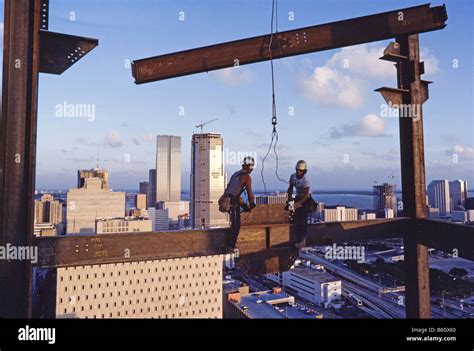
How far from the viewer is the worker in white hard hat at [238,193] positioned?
4219 mm

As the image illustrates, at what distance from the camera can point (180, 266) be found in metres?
70.9

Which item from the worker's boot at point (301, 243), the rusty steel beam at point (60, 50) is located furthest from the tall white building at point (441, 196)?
the rusty steel beam at point (60, 50)

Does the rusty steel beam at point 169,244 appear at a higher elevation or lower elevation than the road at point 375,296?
higher

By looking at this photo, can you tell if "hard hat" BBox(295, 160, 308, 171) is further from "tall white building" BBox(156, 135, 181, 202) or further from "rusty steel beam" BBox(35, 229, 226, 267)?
"tall white building" BBox(156, 135, 181, 202)

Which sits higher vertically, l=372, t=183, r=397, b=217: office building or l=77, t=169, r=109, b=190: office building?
l=77, t=169, r=109, b=190: office building

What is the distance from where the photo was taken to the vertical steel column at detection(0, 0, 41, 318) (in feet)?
11.5

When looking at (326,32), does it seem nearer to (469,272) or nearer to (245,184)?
(245,184)

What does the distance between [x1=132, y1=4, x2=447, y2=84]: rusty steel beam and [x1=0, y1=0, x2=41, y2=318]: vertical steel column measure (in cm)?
223

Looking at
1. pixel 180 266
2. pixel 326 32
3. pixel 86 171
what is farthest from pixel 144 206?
pixel 326 32

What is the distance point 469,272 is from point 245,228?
65.5 metres

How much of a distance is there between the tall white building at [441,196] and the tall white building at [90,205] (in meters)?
92.5

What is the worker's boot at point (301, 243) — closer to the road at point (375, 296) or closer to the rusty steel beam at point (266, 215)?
the rusty steel beam at point (266, 215)

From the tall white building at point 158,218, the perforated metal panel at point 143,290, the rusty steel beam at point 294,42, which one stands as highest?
the rusty steel beam at point 294,42

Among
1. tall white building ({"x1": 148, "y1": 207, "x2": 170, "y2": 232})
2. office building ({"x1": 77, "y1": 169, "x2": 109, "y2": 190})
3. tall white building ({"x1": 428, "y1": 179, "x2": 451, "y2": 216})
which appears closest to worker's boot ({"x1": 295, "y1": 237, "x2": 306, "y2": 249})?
tall white building ({"x1": 428, "y1": 179, "x2": 451, "y2": 216})
